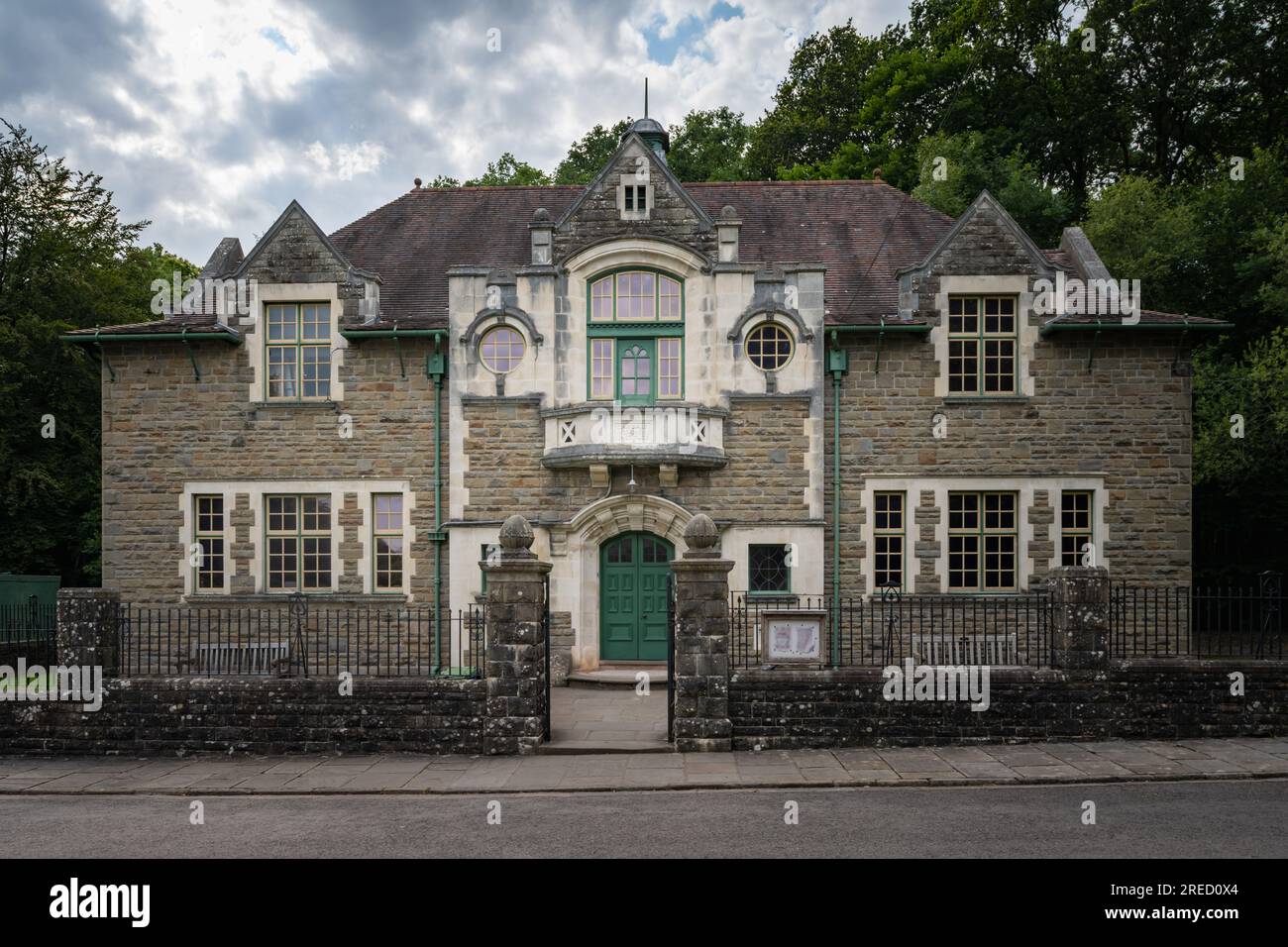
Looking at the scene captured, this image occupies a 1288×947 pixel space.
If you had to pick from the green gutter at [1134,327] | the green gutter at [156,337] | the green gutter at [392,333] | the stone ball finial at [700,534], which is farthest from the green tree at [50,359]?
the green gutter at [1134,327]

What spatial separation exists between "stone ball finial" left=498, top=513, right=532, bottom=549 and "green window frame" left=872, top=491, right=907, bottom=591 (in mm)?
8782

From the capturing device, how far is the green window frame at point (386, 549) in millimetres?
19594

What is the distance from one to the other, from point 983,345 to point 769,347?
4051mm

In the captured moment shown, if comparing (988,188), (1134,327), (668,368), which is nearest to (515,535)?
(668,368)

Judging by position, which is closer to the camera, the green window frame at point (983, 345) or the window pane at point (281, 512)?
the green window frame at point (983, 345)

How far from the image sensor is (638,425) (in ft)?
61.1

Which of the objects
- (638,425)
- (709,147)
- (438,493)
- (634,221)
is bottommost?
(438,493)

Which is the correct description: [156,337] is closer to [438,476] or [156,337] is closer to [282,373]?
[282,373]

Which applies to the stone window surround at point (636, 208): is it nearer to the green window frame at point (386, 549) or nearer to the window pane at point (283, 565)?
the green window frame at point (386, 549)

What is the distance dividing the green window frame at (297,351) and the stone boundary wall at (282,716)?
8.44 m

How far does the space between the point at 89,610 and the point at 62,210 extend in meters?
20.4

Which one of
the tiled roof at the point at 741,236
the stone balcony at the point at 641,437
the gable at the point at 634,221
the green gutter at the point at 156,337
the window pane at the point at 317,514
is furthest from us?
the tiled roof at the point at 741,236

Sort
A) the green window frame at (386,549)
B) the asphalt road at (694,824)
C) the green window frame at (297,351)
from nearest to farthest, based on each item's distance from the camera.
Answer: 1. the asphalt road at (694,824)
2. the green window frame at (386,549)
3. the green window frame at (297,351)

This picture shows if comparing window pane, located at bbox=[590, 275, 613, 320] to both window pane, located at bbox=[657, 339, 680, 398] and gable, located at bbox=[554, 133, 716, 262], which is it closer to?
gable, located at bbox=[554, 133, 716, 262]
